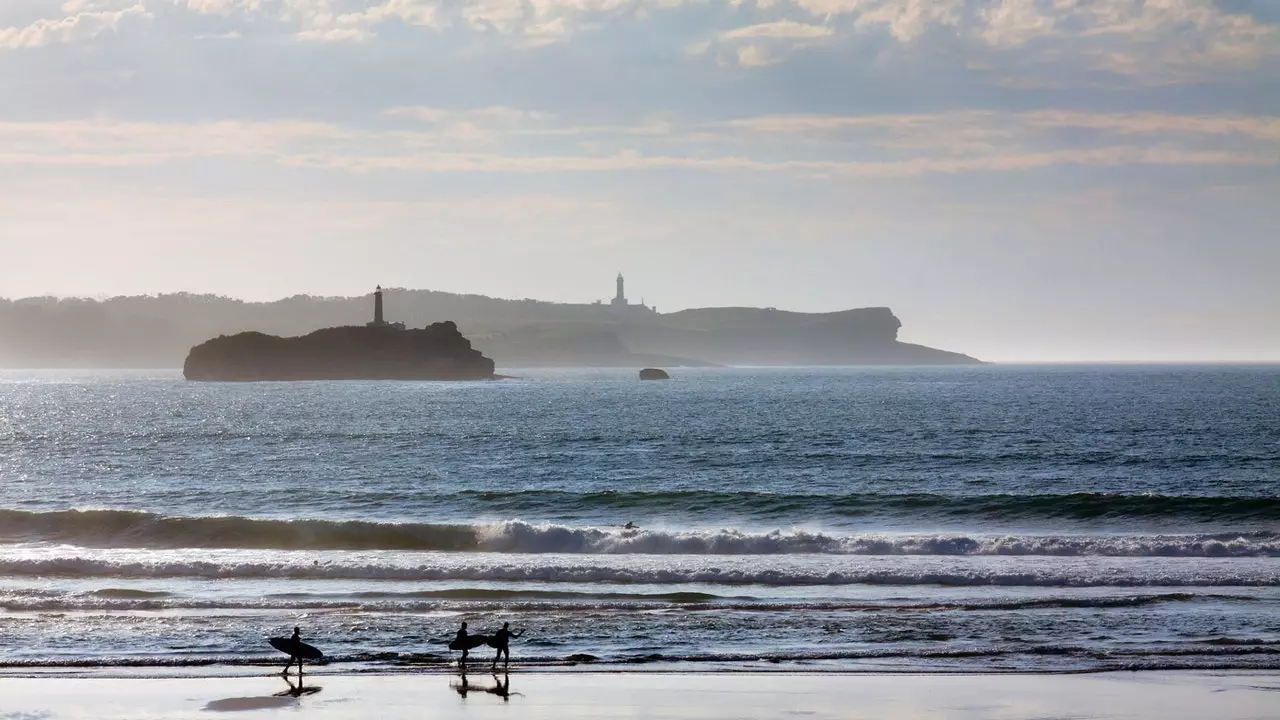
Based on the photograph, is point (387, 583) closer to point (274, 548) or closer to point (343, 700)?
point (274, 548)

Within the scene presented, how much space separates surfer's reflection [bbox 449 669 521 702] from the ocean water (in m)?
1.31

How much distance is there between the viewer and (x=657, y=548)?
Result: 124 ft

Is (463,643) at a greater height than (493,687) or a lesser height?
greater

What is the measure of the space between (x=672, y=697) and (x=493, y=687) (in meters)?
2.96

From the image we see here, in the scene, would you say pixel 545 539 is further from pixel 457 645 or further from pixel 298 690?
pixel 298 690

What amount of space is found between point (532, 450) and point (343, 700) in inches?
2090

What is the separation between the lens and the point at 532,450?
236ft

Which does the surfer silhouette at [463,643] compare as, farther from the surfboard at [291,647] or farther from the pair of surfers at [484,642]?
the surfboard at [291,647]

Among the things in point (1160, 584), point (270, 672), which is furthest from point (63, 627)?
point (1160, 584)

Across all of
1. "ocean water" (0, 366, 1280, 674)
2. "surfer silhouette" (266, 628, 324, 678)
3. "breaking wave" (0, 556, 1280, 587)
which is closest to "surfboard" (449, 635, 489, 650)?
"ocean water" (0, 366, 1280, 674)

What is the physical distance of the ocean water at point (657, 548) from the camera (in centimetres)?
2297

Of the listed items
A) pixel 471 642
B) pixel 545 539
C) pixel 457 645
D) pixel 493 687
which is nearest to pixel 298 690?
pixel 457 645

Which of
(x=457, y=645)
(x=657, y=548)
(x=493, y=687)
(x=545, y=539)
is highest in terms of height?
(x=457, y=645)

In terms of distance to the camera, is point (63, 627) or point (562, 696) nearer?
point (562, 696)
